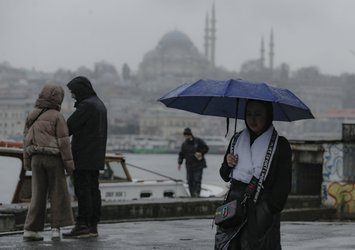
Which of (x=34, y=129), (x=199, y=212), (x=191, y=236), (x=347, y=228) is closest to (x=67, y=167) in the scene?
(x=34, y=129)

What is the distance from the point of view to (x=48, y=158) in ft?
30.7

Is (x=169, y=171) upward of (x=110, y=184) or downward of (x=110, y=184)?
downward

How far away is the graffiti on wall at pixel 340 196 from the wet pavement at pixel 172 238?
3294 mm

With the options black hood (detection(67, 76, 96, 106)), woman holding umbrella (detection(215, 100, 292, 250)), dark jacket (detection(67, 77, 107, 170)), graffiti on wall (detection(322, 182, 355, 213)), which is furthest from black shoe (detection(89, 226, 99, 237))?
graffiti on wall (detection(322, 182, 355, 213))

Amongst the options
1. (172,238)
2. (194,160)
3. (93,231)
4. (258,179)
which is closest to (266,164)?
(258,179)

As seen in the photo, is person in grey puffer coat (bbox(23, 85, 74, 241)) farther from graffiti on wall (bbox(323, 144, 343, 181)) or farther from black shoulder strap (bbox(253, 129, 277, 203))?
graffiti on wall (bbox(323, 144, 343, 181))

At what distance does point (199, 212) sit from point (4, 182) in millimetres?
3094

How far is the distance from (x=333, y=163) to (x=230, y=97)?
33.4ft

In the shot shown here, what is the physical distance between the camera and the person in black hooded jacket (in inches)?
384

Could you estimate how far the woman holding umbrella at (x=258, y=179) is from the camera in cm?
612

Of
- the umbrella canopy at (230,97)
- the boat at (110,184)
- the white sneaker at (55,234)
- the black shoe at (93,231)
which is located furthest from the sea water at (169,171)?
the umbrella canopy at (230,97)

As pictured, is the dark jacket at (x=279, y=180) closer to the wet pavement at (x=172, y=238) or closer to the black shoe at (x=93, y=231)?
the wet pavement at (x=172, y=238)

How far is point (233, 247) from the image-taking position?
618 cm

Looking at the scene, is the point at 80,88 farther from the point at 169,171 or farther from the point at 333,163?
the point at 169,171
